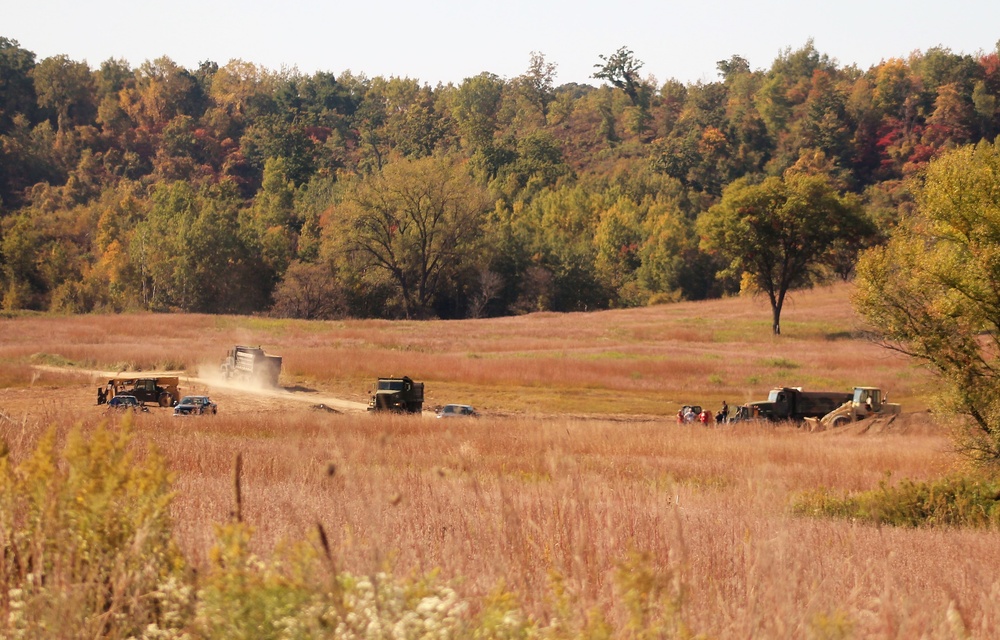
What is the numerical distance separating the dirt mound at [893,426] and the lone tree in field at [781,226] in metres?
37.5

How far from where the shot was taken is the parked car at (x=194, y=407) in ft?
102

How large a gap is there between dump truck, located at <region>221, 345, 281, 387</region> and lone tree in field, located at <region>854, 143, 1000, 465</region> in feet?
87.3

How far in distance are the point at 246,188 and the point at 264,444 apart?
6479 inches

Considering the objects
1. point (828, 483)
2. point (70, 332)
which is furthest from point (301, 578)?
point (70, 332)

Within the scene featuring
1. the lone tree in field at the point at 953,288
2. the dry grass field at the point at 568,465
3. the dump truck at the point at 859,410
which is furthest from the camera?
the dump truck at the point at 859,410

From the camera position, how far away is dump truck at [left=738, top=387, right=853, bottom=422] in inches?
1459

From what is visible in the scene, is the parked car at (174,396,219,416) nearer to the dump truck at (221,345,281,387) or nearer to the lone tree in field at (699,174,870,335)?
the dump truck at (221,345,281,387)

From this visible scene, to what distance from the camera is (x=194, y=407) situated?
3147 cm

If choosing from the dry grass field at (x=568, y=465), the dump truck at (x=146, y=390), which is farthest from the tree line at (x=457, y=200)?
the dump truck at (x=146, y=390)

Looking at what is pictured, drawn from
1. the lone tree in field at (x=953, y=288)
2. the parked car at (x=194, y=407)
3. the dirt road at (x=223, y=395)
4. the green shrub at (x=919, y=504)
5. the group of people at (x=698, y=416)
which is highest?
the lone tree in field at (x=953, y=288)

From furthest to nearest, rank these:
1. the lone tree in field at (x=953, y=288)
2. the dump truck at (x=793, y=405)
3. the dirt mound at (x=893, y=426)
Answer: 1. the dump truck at (x=793, y=405)
2. the dirt mound at (x=893, y=426)
3. the lone tree in field at (x=953, y=288)

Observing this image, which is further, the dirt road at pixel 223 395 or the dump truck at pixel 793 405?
the dump truck at pixel 793 405

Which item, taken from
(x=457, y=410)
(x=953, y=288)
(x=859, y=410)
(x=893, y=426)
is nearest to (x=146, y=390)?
(x=457, y=410)

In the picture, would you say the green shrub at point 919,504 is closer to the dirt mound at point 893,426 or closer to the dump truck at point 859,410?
the dirt mound at point 893,426
